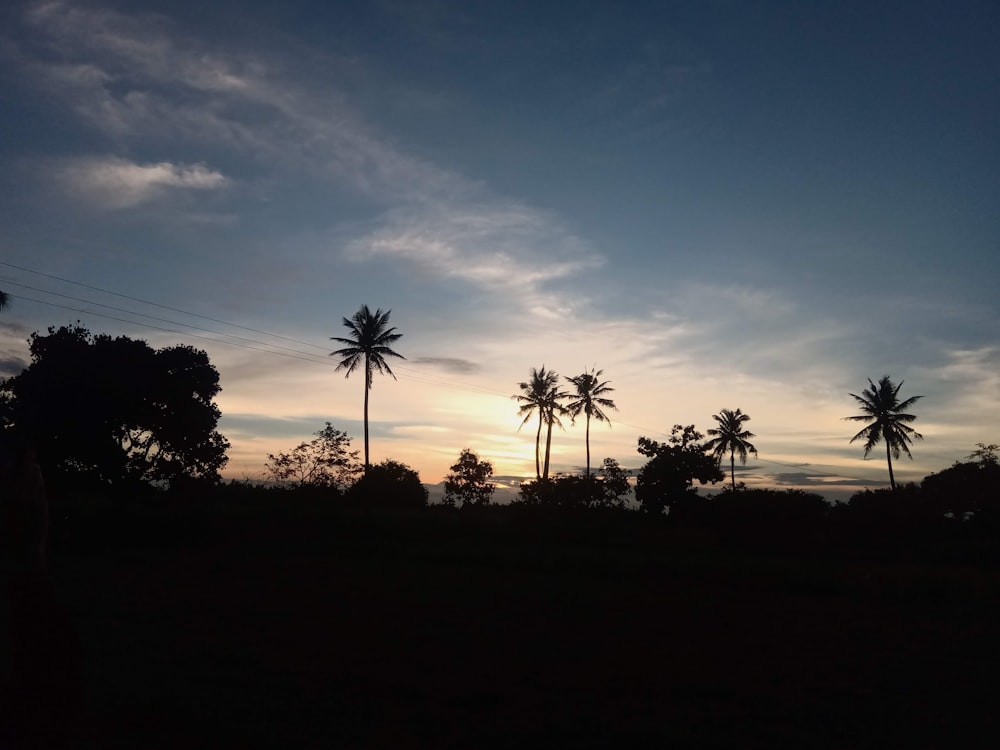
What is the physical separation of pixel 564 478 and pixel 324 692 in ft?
113

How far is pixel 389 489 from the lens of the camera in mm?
50125

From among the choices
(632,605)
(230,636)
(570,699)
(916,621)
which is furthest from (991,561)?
(230,636)

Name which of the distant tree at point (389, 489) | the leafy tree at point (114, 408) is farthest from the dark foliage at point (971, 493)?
the leafy tree at point (114, 408)

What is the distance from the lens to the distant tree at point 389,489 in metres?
48.1

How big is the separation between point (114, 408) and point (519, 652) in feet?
82.0

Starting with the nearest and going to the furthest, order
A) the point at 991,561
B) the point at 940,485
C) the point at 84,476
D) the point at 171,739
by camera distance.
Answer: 1. the point at 171,739
2. the point at 84,476
3. the point at 991,561
4. the point at 940,485

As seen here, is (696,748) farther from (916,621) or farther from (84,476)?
(84,476)

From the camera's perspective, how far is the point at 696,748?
295 inches

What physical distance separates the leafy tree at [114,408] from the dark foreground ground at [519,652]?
5324 millimetres

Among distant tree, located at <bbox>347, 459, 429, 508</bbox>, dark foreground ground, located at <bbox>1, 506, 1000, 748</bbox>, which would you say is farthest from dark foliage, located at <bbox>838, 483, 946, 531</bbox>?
distant tree, located at <bbox>347, 459, 429, 508</bbox>

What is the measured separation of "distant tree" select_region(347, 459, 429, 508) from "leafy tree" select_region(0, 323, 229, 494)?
15464 mm

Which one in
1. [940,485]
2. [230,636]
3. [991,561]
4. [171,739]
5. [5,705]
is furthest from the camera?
[940,485]

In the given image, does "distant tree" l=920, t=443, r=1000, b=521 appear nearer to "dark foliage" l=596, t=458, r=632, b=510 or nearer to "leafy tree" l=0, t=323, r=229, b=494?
"dark foliage" l=596, t=458, r=632, b=510

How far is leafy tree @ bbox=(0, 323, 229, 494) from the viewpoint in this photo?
29078 millimetres
